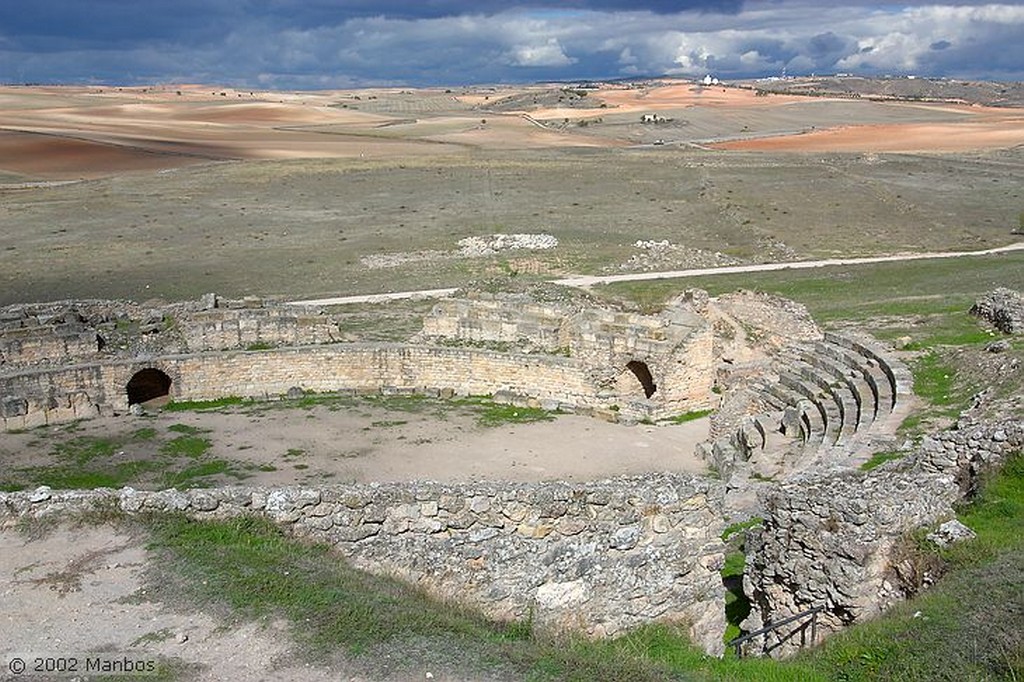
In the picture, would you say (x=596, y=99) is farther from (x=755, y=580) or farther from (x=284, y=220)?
(x=755, y=580)

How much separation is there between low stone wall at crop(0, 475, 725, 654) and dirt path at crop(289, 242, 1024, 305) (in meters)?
24.7

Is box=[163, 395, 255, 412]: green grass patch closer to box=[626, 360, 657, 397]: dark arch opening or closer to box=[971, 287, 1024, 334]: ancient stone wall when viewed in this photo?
box=[626, 360, 657, 397]: dark arch opening

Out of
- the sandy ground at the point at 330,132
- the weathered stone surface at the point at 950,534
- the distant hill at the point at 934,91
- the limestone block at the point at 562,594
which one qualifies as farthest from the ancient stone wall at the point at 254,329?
the distant hill at the point at 934,91

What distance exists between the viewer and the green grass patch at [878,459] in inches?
592

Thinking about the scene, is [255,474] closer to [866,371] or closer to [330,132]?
[866,371]

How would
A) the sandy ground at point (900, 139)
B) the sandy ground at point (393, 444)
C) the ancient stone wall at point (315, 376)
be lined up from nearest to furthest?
the sandy ground at point (393, 444) < the ancient stone wall at point (315, 376) < the sandy ground at point (900, 139)

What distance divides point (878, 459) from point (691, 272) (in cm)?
2707

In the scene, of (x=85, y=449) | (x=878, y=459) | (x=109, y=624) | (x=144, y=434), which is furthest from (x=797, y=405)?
(x=85, y=449)

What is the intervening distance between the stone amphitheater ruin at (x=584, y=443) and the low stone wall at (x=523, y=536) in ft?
0.08

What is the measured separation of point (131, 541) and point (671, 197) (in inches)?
2175

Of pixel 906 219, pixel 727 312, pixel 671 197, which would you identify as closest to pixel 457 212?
pixel 671 197

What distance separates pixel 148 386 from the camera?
24344 millimetres

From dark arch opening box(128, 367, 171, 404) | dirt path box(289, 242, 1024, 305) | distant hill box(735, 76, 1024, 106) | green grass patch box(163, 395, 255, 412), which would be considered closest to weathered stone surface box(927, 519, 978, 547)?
green grass patch box(163, 395, 255, 412)

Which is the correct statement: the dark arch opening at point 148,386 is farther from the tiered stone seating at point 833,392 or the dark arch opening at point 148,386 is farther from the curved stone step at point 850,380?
the curved stone step at point 850,380
